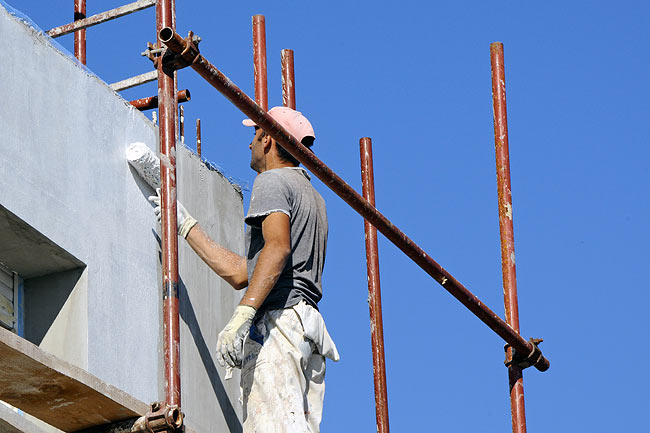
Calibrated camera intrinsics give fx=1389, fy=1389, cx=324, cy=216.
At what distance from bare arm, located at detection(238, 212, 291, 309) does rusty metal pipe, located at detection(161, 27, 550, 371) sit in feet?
1.19

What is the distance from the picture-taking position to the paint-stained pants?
7.03 meters

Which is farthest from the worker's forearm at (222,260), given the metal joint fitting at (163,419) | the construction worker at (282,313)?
the metal joint fitting at (163,419)

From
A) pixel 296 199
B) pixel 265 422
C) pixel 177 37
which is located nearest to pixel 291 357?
pixel 265 422

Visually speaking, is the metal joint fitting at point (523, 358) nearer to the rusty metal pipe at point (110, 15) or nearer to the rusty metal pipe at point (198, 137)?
the rusty metal pipe at point (198, 137)

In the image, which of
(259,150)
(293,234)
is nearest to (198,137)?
(259,150)

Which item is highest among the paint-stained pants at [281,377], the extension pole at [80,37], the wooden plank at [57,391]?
the extension pole at [80,37]

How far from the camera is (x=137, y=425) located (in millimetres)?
6438

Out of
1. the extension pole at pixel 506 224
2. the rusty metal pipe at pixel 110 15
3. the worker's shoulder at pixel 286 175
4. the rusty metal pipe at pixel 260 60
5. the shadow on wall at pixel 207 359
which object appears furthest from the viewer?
the rusty metal pipe at pixel 110 15

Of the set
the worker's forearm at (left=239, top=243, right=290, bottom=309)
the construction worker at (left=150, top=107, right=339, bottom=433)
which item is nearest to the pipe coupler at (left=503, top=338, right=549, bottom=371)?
the construction worker at (left=150, top=107, right=339, bottom=433)

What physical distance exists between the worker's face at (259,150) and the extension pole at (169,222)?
41.2 inches

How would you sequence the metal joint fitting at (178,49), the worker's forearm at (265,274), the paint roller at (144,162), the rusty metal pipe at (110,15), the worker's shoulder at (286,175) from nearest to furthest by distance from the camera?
the metal joint fitting at (178,49)
the worker's forearm at (265,274)
the worker's shoulder at (286,175)
the paint roller at (144,162)
the rusty metal pipe at (110,15)

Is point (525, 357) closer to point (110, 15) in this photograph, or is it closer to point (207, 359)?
point (207, 359)

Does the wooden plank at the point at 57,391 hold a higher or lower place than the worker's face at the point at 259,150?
lower

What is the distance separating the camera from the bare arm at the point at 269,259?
23.0ft
